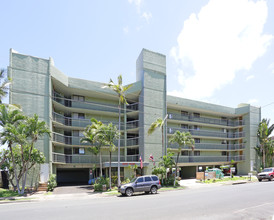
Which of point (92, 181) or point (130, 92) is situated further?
point (130, 92)

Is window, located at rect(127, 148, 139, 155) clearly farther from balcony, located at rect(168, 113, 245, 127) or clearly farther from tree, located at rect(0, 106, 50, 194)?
tree, located at rect(0, 106, 50, 194)

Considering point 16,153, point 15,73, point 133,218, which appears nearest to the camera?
point 133,218

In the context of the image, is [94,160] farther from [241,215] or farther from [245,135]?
[245,135]

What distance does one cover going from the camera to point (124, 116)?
109 ft

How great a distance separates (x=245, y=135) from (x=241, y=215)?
125 feet

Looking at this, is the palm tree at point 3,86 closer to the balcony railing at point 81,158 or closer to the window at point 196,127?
the balcony railing at point 81,158

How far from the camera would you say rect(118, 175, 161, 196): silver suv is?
741 inches

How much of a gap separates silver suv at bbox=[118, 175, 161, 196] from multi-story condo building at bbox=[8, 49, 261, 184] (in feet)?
24.2

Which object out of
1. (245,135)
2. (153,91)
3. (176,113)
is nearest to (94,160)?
(153,91)

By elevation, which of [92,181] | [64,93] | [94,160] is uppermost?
[64,93]

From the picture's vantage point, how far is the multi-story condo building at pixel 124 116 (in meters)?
24.6

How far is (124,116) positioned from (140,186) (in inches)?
610

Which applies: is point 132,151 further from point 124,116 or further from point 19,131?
point 19,131

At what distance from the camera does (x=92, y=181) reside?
2883 cm
